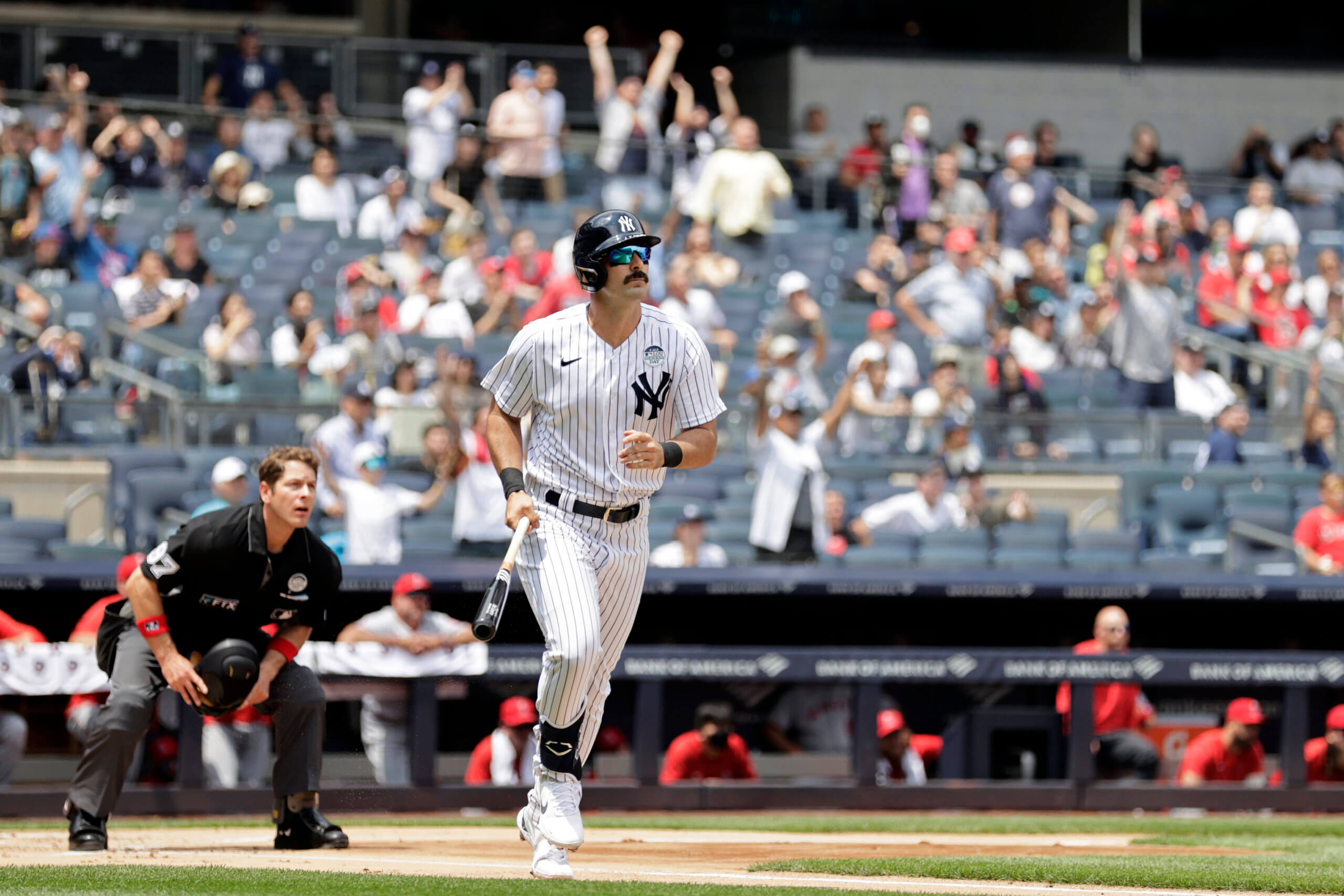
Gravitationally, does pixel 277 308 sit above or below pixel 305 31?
below

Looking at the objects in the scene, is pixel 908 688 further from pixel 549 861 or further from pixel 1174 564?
pixel 549 861

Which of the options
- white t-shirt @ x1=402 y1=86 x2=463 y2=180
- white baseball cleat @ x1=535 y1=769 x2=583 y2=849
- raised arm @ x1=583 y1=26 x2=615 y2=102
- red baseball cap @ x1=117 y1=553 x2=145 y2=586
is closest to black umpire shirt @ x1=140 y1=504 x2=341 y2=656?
white baseball cleat @ x1=535 y1=769 x2=583 y2=849

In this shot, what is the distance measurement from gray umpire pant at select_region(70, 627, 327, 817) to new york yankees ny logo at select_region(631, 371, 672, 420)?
1.69 metres

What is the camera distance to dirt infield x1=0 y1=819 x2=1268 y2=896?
18.0ft

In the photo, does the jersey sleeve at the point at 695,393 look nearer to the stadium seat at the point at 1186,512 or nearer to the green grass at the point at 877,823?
the green grass at the point at 877,823

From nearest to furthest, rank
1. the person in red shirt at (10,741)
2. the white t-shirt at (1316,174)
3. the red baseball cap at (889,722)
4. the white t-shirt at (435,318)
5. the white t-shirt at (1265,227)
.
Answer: the person in red shirt at (10,741), the red baseball cap at (889,722), the white t-shirt at (435,318), the white t-shirt at (1265,227), the white t-shirt at (1316,174)

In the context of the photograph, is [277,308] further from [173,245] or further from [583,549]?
[583,549]

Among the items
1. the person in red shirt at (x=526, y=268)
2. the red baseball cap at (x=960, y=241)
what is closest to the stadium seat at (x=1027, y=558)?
the red baseball cap at (x=960, y=241)

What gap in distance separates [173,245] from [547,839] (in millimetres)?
9128

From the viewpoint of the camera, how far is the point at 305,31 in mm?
20000

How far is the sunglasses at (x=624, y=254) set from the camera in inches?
213

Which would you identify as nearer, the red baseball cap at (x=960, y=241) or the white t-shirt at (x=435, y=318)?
the white t-shirt at (x=435, y=318)

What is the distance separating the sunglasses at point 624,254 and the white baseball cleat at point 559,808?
5.00 feet

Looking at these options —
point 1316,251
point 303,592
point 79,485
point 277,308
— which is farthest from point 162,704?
point 1316,251
